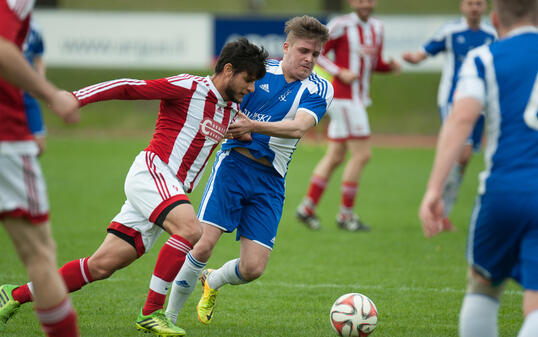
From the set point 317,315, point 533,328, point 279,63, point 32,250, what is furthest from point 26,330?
point 533,328

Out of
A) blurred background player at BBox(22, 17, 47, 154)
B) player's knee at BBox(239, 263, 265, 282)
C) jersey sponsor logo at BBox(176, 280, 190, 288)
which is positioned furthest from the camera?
player's knee at BBox(239, 263, 265, 282)

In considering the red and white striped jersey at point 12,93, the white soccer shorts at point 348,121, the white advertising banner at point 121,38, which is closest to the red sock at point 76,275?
the red and white striped jersey at point 12,93

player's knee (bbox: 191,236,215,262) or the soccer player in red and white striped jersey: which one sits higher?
the soccer player in red and white striped jersey

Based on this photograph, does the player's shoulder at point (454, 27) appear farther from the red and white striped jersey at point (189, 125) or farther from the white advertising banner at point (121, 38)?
the white advertising banner at point (121, 38)

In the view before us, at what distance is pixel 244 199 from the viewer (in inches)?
186

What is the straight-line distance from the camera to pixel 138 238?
414cm

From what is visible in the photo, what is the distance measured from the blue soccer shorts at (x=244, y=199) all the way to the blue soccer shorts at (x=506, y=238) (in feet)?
6.30

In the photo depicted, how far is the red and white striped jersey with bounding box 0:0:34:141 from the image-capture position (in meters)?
2.82

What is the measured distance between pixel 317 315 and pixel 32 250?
2403mm

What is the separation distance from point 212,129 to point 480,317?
6.66ft

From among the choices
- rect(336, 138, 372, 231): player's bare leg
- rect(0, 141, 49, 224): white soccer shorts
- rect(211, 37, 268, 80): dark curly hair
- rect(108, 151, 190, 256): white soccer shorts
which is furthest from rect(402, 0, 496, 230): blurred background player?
rect(0, 141, 49, 224): white soccer shorts

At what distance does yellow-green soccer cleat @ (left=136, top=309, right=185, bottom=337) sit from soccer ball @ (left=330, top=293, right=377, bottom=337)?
0.95 meters

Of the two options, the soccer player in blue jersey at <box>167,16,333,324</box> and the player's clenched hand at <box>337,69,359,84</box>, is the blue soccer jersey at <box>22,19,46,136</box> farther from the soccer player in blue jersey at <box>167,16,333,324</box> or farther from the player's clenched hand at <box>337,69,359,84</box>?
the player's clenched hand at <box>337,69,359,84</box>

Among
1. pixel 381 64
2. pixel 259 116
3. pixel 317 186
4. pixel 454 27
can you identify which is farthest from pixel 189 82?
pixel 381 64
